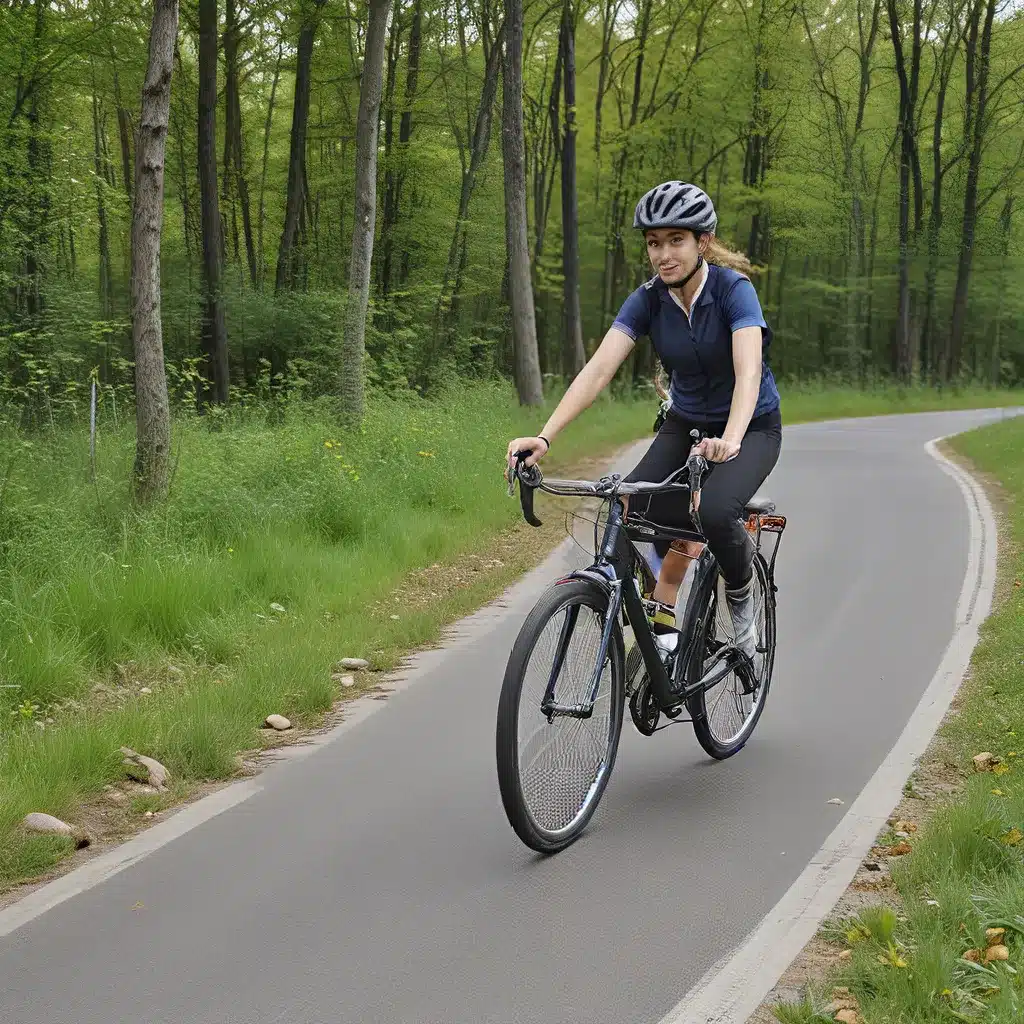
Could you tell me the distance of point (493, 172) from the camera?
38.3 m

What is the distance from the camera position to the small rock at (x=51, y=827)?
485 centimetres

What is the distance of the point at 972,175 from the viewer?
4169 centimetres

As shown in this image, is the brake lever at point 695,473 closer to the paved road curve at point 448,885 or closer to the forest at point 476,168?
the paved road curve at point 448,885

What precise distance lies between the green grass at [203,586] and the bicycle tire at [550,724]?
1.73 metres

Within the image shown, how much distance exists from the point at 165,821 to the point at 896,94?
45.5 meters

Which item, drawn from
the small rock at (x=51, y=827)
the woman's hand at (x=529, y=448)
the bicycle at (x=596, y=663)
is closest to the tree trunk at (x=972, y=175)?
the bicycle at (x=596, y=663)

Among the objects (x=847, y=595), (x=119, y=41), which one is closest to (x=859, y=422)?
→ (x=119, y=41)

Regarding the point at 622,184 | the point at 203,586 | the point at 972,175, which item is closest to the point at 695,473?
the point at 203,586

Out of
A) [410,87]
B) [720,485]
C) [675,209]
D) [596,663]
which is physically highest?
[410,87]

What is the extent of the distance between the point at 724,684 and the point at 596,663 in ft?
4.23

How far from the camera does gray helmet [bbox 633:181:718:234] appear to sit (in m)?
4.95

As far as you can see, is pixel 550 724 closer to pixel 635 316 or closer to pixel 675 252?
pixel 635 316

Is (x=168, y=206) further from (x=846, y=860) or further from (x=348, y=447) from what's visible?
(x=846, y=860)

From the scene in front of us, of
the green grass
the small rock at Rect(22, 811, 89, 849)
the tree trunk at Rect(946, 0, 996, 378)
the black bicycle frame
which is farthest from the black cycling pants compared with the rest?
the tree trunk at Rect(946, 0, 996, 378)
